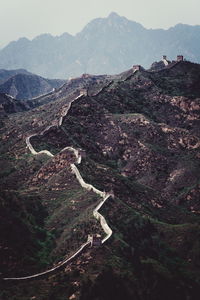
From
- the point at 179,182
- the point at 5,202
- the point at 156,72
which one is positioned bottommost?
the point at 179,182

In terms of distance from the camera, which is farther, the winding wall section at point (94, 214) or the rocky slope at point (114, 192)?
the winding wall section at point (94, 214)

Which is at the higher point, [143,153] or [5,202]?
[5,202]

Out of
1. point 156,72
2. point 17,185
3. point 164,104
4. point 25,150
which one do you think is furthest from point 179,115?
point 17,185

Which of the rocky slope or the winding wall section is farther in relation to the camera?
the winding wall section

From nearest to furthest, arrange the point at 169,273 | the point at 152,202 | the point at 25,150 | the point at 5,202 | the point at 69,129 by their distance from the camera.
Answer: the point at 169,273
the point at 5,202
the point at 152,202
the point at 25,150
the point at 69,129

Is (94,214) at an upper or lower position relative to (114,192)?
upper

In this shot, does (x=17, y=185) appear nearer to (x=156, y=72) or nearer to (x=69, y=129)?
(x=69, y=129)

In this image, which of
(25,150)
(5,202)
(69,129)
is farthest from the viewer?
(69,129)

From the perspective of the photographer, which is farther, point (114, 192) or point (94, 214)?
point (114, 192)
